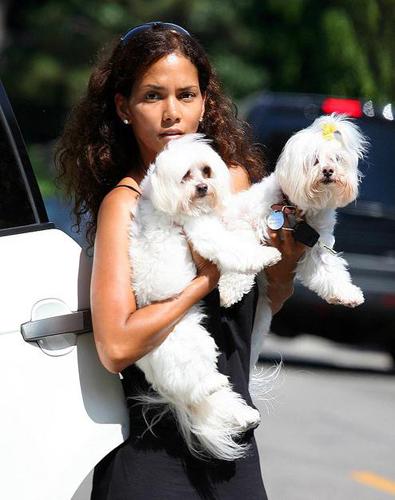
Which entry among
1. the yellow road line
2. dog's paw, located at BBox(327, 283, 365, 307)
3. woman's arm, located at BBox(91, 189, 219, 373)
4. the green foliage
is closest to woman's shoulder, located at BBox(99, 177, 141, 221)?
woman's arm, located at BBox(91, 189, 219, 373)

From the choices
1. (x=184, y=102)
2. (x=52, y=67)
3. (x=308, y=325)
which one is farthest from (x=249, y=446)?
(x=52, y=67)

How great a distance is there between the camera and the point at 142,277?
3.06m

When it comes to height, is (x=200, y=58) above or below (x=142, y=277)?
above

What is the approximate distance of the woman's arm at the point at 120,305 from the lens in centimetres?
296

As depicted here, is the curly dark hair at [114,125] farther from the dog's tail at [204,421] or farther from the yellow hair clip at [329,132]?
the dog's tail at [204,421]

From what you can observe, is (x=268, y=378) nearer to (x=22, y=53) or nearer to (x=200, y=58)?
(x=200, y=58)

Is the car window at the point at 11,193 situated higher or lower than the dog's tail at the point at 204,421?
higher

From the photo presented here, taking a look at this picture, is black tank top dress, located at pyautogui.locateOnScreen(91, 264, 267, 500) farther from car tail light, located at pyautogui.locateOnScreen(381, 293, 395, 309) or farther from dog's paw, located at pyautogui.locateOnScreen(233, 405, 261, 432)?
car tail light, located at pyautogui.locateOnScreen(381, 293, 395, 309)

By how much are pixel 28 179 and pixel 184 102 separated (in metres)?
0.44

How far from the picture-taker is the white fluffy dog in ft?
10.0

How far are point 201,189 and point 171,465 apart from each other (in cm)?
66

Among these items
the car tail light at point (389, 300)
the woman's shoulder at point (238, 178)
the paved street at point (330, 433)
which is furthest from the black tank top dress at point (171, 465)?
the car tail light at point (389, 300)

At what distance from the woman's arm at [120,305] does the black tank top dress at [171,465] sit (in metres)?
0.15

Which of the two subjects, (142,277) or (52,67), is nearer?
(142,277)
